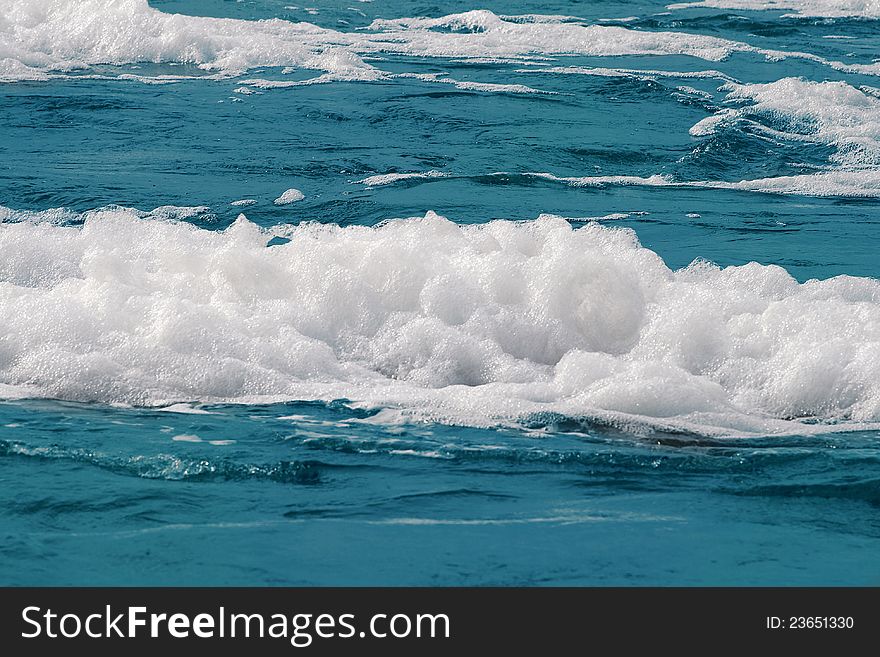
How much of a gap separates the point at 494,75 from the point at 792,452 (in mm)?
12982

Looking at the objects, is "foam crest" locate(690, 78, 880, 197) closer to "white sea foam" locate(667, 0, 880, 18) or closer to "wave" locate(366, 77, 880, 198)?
"wave" locate(366, 77, 880, 198)

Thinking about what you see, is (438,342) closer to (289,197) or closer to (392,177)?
(289,197)

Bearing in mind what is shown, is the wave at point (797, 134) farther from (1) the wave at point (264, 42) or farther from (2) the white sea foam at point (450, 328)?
(2) the white sea foam at point (450, 328)

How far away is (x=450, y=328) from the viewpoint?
7.40 m

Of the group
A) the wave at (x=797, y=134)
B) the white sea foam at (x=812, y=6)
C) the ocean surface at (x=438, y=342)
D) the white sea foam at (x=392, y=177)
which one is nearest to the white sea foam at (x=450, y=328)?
the ocean surface at (x=438, y=342)

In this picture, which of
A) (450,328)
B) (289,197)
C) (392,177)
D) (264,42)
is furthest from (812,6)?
(450,328)

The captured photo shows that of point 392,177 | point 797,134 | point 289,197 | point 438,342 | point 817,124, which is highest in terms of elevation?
point 817,124

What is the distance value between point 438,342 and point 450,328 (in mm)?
192

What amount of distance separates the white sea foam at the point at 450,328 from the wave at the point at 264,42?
29.3 feet

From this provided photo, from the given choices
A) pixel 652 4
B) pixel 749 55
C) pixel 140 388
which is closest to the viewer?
pixel 140 388

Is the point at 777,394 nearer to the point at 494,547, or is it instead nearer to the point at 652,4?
the point at 494,547

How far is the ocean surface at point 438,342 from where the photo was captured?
16.1ft

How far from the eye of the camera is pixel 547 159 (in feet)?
43.6

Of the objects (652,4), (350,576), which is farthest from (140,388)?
(652,4)
